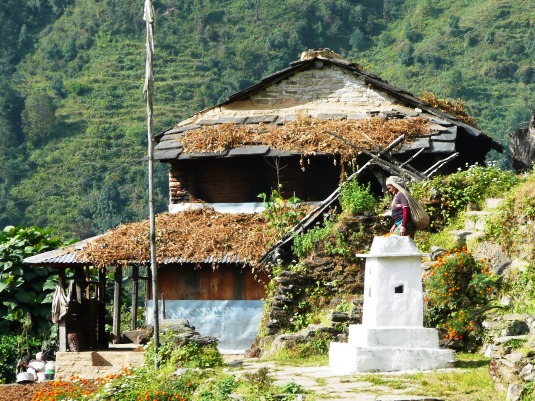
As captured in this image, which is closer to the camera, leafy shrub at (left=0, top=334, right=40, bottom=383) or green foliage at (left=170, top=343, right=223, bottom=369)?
green foliage at (left=170, top=343, right=223, bottom=369)

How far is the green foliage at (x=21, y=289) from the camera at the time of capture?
30281 millimetres

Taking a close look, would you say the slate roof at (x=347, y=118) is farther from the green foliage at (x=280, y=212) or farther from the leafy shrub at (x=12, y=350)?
the leafy shrub at (x=12, y=350)

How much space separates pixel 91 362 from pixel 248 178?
18.1 ft

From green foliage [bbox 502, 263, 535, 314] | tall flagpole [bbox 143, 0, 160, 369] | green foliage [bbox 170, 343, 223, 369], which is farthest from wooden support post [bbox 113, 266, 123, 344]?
green foliage [bbox 502, 263, 535, 314]

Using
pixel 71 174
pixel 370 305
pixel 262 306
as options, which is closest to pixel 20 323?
pixel 262 306

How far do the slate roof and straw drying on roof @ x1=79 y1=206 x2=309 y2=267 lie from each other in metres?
1.59

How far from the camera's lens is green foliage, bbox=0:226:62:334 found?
30.3m

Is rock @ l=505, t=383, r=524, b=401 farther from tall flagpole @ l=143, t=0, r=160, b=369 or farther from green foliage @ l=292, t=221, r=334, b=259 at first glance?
green foliage @ l=292, t=221, r=334, b=259

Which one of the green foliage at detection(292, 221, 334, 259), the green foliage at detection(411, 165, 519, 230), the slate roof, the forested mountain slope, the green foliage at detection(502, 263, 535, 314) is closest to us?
the green foliage at detection(502, 263, 535, 314)

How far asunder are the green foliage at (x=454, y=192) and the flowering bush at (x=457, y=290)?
8.60 ft

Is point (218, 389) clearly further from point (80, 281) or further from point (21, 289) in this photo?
point (21, 289)

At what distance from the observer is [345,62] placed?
29734 mm

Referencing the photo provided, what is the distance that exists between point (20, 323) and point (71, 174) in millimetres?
37798

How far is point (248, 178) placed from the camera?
94.7 ft
